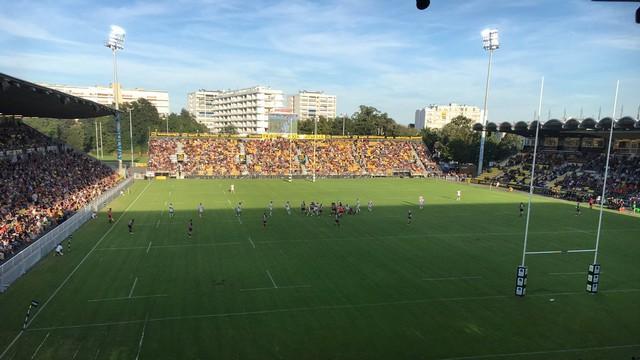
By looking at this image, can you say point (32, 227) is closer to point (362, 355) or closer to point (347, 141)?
point (362, 355)

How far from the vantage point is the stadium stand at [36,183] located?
91.4ft

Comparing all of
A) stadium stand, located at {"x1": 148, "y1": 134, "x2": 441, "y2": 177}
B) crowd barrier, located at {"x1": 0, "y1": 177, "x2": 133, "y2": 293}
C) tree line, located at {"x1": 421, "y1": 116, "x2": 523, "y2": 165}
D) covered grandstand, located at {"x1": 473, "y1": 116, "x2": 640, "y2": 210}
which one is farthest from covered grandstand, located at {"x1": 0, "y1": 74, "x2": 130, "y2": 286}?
tree line, located at {"x1": 421, "y1": 116, "x2": 523, "y2": 165}

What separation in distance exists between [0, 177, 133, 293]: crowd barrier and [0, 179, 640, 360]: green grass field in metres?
0.86

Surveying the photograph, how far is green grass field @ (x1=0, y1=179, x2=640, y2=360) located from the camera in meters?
15.6

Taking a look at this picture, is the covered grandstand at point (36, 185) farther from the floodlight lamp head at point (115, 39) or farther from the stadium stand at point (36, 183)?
the floodlight lamp head at point (115, 39)

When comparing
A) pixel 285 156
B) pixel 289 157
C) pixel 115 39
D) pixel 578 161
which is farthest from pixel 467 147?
pixel 115 39

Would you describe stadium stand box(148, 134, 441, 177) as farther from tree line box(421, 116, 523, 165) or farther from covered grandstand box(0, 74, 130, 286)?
covered grandstand box(0, 74, 130, 286)

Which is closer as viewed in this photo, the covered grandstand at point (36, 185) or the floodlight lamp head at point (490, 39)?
the covered grandstand at point (36, 185)

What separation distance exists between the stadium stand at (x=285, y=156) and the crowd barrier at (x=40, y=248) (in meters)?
38.2

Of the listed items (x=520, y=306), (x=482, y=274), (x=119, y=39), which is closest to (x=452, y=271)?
(x=482, y=274)

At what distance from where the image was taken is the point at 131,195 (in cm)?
5253

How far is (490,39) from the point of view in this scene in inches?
2872

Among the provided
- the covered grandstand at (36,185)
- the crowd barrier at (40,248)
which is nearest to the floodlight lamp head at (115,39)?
the covered grandstand at (36,185)

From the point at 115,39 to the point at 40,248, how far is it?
52.0 m
